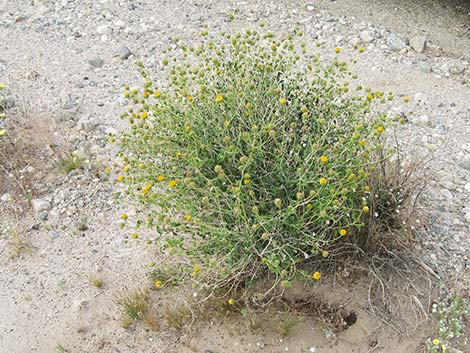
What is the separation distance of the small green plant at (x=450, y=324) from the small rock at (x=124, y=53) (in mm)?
3763

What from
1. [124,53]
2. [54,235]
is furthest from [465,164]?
[124,53]

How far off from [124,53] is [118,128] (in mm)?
1204

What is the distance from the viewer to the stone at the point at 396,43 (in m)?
5.62

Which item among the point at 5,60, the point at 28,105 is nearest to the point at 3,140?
the point at 28,105

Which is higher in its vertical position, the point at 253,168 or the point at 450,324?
the point at 253,168

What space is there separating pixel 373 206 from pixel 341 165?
0.54 m

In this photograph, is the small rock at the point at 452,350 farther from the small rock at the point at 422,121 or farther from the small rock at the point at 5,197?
the small rock at the point at 5,197

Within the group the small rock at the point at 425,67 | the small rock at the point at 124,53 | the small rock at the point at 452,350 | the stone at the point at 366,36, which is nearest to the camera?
the small rock at the point at 452,350

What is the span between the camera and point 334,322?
3141 mm

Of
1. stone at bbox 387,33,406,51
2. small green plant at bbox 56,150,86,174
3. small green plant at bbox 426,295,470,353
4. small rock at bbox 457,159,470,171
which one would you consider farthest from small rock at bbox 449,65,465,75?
small green plant at bbox 56,150,86,174

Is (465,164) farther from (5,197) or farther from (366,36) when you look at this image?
(5,197)

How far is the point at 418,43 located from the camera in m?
5.71

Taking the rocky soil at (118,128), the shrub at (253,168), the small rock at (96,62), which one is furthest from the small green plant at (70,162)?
the small rock at (96,62)

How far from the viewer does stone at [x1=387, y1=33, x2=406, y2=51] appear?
5.62 metres
